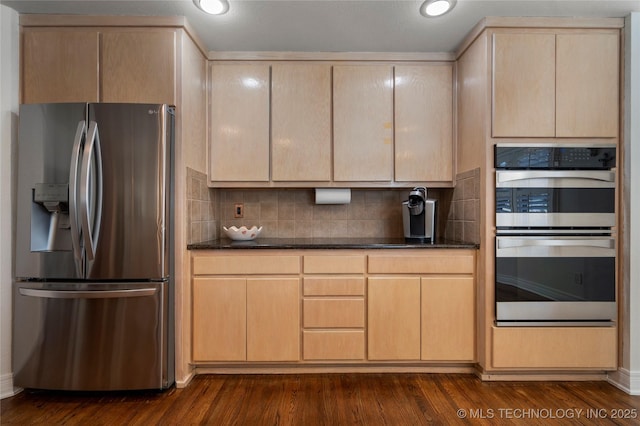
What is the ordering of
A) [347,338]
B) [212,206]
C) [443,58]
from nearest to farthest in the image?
[347,338] < [443,58] < [212,206]

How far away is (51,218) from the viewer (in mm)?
2039

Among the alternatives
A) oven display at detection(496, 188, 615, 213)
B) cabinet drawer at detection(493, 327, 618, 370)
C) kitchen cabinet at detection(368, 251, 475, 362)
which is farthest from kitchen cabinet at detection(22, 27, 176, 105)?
cabinet drawer at detection(493, 327, 618, 370)

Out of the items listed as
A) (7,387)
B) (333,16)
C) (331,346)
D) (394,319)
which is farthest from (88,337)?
(333,16)

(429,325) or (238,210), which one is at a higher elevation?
(238,210)

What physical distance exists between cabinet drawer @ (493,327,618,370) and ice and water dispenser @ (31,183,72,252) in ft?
9.16

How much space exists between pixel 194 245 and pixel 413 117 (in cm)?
A: 191

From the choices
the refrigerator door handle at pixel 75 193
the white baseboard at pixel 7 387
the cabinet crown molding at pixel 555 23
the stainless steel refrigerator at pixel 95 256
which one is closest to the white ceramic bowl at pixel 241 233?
the stainless steel refrigerator at pixel 95 256

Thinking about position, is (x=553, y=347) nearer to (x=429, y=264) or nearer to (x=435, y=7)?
(x=429, y=264)

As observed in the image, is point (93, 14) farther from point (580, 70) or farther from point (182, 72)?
point (580, 70)

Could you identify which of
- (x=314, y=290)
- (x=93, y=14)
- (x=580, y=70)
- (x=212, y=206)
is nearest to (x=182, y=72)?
(x=93, y=14)

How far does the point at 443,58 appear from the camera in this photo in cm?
258

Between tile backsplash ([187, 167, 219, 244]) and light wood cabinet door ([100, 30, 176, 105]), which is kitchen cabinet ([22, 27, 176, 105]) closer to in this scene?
light wood cabinet door ([100, 30, 176, 105])

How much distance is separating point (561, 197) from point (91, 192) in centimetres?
292

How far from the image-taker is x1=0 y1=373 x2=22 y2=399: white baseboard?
1.99 metres
